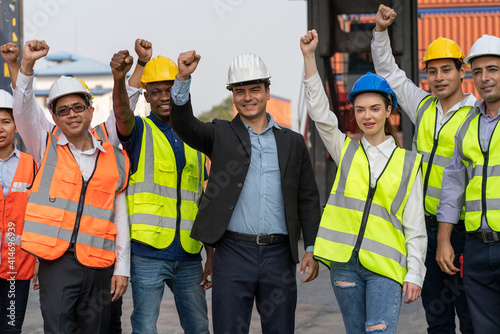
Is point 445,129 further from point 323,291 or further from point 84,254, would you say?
point 323,291

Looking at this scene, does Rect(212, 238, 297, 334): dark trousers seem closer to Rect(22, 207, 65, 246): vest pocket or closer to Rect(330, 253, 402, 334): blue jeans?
Rect(330, 253, 402, 334): blue jeans

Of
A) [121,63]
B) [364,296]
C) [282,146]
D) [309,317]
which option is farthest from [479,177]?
[309,317]

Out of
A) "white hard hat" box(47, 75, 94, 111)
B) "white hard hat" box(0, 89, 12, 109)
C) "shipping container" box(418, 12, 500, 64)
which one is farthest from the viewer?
"shipping container" box(418, 12, 500, 64)

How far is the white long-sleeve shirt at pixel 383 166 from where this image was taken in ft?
12.3

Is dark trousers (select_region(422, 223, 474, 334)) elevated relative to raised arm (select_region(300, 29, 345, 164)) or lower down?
lower down

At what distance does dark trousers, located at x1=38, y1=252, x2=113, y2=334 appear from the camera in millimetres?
3740

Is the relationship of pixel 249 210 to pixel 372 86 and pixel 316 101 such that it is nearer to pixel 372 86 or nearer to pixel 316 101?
pixel 316 101

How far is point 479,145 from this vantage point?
398 cm

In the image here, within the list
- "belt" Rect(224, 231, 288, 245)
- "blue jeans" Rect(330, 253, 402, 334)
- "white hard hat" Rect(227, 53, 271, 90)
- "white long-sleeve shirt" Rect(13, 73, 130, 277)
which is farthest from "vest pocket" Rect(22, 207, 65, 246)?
"blue jeans" Rect(330, 253, 402, 334)

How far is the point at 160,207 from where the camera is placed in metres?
4.33

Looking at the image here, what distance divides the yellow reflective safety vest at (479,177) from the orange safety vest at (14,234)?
108 inches

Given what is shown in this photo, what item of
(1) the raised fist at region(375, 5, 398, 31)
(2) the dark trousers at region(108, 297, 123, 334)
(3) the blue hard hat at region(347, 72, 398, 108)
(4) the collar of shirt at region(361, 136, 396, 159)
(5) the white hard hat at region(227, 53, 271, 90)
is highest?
(1) the raised fist at region(375, 5, 398, 31)

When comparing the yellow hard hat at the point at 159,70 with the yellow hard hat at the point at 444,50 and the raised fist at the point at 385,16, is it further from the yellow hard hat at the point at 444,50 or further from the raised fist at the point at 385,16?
the yellow hard hat at the point at 444,50

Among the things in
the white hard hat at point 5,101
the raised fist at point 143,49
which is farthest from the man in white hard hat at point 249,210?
the white hard hat at point 5,101
